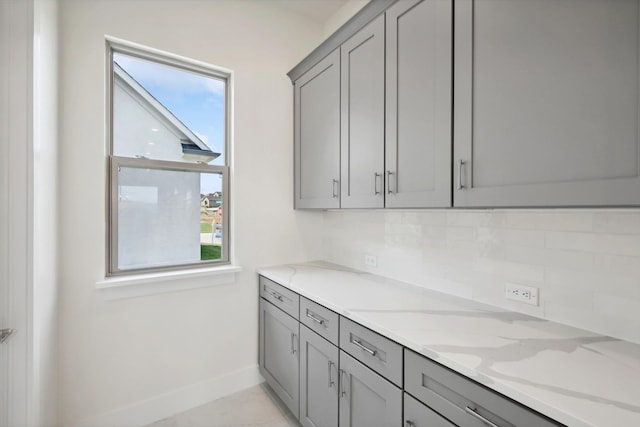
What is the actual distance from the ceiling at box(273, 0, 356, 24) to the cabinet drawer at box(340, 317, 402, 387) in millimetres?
2417

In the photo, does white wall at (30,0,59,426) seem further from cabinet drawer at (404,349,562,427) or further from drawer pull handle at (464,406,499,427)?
drawer pull handle at (464,406,499,427)

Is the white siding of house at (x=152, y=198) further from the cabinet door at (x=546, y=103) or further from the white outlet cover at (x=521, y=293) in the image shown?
the white outlet cover at (x=521, y=293)

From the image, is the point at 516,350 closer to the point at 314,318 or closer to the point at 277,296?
the point at 314,318

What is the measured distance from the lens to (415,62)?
1423 mm

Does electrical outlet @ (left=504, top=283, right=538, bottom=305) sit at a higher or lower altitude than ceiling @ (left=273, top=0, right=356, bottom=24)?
lower

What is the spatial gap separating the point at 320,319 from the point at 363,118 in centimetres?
117

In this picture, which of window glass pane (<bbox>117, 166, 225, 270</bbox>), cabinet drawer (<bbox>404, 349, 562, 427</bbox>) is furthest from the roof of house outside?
cabinet drawer (<bbox>404, 349, 562, 427</bbox>)

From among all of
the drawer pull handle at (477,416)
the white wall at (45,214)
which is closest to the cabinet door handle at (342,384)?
the drawer pull handle at (477,416)

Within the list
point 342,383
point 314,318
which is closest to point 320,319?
point 314,318

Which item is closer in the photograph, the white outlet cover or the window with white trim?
the white outlet cover

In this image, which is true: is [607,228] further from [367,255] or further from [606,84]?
[367,255]

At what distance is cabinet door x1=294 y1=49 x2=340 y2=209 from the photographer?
77.8 inches

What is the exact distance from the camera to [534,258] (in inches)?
52.0

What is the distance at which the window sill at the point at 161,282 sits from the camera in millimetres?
1824
